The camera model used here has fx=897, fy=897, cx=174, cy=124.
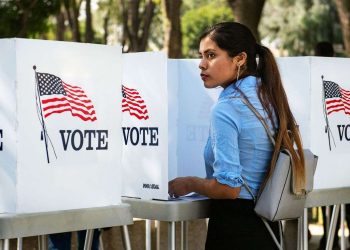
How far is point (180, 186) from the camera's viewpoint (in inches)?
159

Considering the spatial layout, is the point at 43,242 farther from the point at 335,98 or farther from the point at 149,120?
the point at 335,98

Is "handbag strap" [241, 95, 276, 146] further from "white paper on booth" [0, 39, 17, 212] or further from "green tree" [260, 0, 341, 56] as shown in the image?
"green tree" [260, 0, 341, 56]

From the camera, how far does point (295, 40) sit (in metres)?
38.8

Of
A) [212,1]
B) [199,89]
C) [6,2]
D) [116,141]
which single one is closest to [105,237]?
[199,89]

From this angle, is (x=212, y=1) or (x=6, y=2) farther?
(x=212, y=1)

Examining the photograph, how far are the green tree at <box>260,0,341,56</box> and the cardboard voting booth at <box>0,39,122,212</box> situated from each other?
3331cm

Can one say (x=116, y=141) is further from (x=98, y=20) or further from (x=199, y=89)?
(x=98, y=20)

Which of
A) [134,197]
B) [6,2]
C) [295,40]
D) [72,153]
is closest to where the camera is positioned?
[72,153]

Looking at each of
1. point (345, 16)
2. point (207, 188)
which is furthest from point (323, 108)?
point (345, 16)

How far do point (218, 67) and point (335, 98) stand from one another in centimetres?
145

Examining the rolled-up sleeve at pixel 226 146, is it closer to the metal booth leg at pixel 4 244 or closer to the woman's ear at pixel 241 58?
the woman's ear at pixel 241 58

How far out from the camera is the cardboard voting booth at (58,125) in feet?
11.6

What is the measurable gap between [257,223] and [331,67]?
5.05 ft

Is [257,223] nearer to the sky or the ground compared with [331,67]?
nearer to the ground
